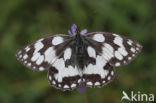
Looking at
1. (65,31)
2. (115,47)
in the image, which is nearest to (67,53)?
(115,47)

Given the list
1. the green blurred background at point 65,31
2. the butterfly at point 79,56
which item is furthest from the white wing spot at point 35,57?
the green blurred background at point 65,31

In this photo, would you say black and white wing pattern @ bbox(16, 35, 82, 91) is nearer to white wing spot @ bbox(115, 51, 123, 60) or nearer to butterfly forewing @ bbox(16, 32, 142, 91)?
butterfly forewing @ bbox(16, 32, 142, 91)

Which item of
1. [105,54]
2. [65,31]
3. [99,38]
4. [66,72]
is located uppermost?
[65,31]

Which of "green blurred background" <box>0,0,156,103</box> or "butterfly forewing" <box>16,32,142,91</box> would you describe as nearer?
"butterfly forewing" <box>16,32,142,91</box>

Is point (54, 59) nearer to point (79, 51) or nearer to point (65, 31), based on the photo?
point (79, 51)

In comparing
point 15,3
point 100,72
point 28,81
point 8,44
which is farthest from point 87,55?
point 15,3

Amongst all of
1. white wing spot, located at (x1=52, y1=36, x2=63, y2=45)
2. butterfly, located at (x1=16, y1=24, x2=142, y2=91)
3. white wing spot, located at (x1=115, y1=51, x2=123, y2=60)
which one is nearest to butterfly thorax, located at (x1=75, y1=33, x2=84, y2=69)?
butterfly, located at (x1=16, y1=24, x2=142, y2=91)

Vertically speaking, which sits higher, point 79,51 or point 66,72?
point 79,51

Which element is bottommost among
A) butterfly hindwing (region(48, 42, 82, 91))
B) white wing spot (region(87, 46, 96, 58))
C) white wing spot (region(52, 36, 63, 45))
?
butterfly hindwing (region(48, 42, 82, 91))
